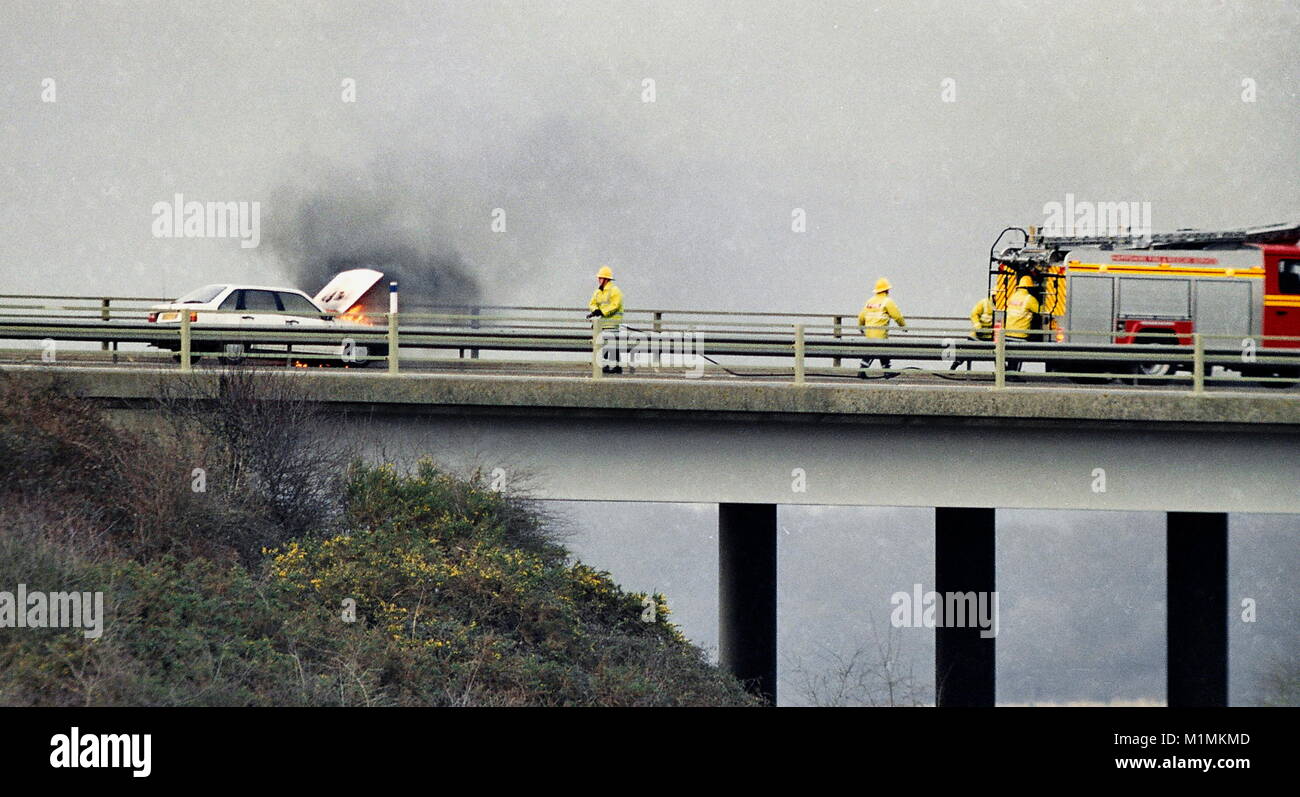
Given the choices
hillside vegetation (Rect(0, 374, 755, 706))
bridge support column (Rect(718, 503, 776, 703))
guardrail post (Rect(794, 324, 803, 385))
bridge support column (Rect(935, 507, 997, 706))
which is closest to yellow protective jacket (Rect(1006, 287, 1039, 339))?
guardrail post (Rect(794, 324, 803, 385))

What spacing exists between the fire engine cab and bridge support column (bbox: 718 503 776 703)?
7559 mm

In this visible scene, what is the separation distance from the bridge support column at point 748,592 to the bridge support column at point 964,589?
352 centimetres

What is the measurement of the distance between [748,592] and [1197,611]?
9097 millimetres

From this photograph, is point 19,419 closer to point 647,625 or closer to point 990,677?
point 647,625

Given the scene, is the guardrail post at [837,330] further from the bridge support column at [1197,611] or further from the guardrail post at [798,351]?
the bridge support column at [1197,611]

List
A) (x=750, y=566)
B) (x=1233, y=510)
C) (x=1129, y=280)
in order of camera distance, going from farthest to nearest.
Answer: (x=750, y=566) < (x=1129, y=280) < (x=1233, y=510)

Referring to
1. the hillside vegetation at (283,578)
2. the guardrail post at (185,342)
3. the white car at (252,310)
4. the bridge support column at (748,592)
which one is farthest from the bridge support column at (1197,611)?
the guardrail post at (185,342)

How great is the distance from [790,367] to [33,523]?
33.8 feet

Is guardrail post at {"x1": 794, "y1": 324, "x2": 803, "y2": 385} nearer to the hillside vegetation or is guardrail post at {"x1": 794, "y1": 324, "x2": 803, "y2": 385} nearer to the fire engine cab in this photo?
the hillside vegetation

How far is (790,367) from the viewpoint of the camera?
19.4 meters

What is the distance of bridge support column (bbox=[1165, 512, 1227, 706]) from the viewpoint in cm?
2659

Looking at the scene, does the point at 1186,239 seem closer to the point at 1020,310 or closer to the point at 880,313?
the point at 1020,310

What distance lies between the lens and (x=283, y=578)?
14438mm
